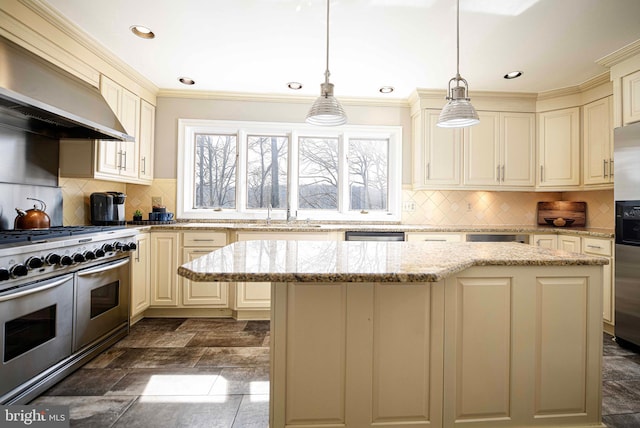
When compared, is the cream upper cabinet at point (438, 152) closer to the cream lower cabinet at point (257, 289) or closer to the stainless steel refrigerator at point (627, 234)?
the stainless steel refrigerator at point (627, 234)

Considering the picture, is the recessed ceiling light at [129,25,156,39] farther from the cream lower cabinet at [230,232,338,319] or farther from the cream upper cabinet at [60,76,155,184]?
the cream lower cabinet at [230,232,338,319]

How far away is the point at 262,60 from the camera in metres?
2.86

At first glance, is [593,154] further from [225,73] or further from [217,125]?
[217,125]

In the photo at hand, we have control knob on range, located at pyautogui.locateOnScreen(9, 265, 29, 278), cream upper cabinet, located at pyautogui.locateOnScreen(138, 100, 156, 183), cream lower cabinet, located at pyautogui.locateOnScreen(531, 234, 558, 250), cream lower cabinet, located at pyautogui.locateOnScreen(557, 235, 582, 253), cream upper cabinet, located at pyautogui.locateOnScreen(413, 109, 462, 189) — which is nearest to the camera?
control knob on range, located at pyautogui.locateOnScreen(9, 265, 29, 278)

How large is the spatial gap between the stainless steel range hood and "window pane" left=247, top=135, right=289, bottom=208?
1473mm

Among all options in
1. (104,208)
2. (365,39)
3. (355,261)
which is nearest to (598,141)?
(365,39)

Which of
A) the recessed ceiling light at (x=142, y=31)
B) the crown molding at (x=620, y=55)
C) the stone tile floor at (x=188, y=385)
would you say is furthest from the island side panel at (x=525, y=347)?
the recessed ceiling light at (x=142, y=31)

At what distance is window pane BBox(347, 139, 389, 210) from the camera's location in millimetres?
3932

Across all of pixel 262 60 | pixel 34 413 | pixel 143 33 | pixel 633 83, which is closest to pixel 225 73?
pixel 262 60

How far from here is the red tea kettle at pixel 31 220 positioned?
224 centimetres

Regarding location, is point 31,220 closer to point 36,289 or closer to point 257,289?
point 36,289

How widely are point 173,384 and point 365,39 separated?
282 cm

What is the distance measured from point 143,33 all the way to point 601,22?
341cm

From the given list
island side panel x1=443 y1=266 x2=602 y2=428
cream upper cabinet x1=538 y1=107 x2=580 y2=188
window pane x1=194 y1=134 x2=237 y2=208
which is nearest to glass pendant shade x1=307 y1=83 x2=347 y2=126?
island side panel x1=443 y1=266 x2=602 y2=428
